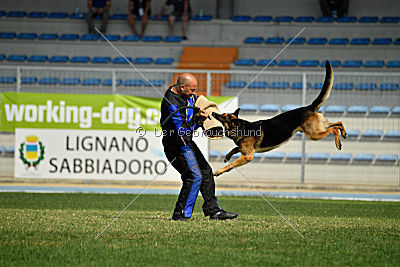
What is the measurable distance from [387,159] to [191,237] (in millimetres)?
9859

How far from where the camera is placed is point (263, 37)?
23.2 meters

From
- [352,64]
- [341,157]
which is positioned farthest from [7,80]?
[352,64]

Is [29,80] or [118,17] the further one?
[118,17]

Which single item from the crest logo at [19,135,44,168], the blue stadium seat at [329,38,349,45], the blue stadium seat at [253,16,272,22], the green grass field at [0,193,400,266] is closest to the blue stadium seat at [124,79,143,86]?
the crest logo at [19,135,44,168]

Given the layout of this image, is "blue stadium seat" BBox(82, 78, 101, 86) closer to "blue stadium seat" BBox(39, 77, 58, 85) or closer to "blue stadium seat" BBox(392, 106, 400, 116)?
"blue stadium seat" BBox(39, 77, 58, 85)

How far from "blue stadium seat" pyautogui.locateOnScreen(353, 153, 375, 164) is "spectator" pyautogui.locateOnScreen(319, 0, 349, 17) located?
379 inches

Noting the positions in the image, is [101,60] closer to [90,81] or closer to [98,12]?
[98,12]

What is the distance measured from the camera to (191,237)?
685 cm

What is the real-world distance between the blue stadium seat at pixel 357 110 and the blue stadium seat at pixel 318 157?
1.33m

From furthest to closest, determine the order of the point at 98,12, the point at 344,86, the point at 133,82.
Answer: the point at 98,12, the point at 133,82, the point at 344,86

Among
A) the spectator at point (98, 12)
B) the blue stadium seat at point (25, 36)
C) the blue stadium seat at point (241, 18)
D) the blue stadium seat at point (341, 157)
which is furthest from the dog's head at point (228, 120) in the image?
the blue stadium seat at point (25, 36)

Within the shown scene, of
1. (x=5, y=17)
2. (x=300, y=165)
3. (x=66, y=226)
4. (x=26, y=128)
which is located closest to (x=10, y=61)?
(x=5, y=17)

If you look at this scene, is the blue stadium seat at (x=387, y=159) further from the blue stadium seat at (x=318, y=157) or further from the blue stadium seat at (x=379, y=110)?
the blue stadium seat at (x=318, y=157)

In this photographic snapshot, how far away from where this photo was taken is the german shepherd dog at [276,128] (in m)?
7.56
